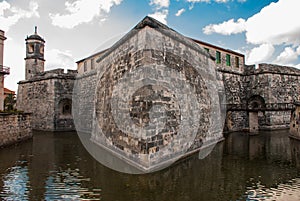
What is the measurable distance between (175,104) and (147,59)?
172cm

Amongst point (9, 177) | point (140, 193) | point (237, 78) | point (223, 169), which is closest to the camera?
point (140, 193)

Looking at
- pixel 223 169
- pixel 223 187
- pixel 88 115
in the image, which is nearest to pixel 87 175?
pixel 223 187

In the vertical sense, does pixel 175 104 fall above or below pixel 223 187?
above

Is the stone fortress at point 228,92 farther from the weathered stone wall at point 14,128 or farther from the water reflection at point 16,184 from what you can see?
the water reflection at point 16,184

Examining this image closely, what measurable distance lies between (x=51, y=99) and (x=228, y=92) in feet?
42.3

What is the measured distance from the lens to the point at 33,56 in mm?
16875

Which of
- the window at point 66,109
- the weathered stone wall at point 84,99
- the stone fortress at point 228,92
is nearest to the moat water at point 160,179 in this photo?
the weathered stone wall at point 84,99

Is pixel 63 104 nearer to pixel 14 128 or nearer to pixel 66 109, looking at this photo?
pixel 66 109

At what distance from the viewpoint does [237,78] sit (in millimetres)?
15820

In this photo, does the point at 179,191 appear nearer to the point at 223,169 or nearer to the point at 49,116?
the point at 223,169

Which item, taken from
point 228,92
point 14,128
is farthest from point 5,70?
point 228,92

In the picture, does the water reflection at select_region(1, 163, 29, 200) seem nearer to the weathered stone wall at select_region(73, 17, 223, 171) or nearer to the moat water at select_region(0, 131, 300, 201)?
A: the moat water at select_region(0, 131, 300, 201)

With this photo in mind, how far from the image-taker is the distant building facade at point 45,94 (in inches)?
570

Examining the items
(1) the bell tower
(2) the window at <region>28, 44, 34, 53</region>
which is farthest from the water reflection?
(2) the window at <region>28, 44, 34, 53</region>
